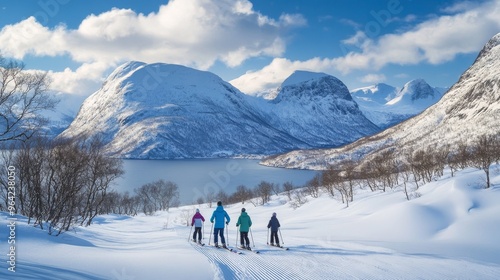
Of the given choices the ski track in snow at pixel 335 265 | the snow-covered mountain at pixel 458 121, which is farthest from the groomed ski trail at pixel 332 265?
the snow-covered mountain at pixel 458 121

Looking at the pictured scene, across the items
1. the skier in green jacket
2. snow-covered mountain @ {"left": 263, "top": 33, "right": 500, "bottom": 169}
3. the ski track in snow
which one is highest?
snow-covered mountain @ {"left": 263, "top": 33, "right": 500, "bottom": 169}

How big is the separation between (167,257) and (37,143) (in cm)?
1817

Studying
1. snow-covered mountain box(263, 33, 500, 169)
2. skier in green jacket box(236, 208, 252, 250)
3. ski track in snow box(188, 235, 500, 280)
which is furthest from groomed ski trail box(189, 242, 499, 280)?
snow-covered mountain box(263, 33, 500, 169)

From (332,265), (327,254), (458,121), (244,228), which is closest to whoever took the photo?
(332,265)

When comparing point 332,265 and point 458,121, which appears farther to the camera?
point 458,121

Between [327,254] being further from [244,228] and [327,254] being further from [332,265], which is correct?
[244,228]

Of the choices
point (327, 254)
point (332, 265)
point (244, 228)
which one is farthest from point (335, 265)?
point (244, 228)

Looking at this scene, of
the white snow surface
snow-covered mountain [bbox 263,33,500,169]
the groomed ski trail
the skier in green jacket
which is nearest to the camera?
the white snow surface

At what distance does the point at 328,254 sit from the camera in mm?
16359

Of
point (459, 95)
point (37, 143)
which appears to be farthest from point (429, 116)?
point (37, 143)

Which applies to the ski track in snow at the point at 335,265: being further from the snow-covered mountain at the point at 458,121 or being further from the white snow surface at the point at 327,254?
the snow-covered mountain at the point at 458,121

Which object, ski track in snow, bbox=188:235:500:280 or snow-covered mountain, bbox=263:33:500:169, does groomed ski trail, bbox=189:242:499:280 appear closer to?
ski track in snow, bbox=188:235:500:280

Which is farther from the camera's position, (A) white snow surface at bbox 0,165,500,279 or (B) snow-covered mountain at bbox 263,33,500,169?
(B) snow-covered mountain at bbox 263,33,500,169

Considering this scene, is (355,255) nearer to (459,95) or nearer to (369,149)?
(369,149)
